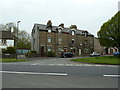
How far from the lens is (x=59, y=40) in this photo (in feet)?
176

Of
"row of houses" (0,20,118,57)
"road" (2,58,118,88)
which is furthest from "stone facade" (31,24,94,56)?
"road" (2,58,118,88)

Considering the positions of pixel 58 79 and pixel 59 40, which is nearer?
pixel 58 79

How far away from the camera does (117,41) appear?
31.2 metres

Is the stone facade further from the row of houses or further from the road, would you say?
the road

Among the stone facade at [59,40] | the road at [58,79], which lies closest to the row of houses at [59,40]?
the stone facade at [59,40]

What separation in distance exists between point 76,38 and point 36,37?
549 inches

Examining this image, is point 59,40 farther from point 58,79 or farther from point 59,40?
point 58,79

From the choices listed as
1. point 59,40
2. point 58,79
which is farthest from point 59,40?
point 58,79

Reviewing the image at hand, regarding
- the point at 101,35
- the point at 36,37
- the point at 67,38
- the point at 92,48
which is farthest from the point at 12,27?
the point at 101,35

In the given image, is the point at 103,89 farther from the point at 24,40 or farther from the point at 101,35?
the point at 24,40

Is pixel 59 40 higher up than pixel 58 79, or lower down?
higher up

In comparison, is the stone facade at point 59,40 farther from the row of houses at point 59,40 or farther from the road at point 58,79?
the road at point 58,79

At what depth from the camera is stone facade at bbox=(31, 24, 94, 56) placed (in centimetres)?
5047

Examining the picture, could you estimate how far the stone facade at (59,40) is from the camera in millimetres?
50469
